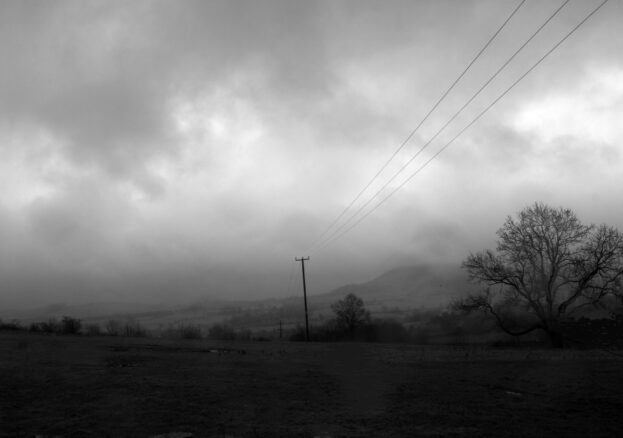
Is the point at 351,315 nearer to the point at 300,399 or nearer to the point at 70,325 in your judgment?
the point at 70,325

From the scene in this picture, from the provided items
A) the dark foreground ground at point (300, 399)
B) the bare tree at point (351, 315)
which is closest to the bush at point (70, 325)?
the bare tree at point (351, 315)

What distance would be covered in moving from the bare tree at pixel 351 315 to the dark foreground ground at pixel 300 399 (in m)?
50.4

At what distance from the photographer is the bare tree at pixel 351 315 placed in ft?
A: 239

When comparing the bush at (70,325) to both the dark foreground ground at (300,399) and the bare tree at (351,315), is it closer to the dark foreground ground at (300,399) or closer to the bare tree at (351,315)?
the bare tree at (351,315)

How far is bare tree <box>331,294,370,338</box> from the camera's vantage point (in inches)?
2863

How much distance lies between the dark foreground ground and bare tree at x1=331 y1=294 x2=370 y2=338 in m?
50.4

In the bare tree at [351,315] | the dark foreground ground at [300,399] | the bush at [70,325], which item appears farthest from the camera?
the bare tree at [351,315]

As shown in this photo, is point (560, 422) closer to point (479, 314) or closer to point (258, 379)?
point (258, 379)

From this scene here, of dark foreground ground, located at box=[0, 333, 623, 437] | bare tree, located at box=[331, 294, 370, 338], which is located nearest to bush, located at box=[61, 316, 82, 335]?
bare tree, located at box=[331, 294, 370, 338]

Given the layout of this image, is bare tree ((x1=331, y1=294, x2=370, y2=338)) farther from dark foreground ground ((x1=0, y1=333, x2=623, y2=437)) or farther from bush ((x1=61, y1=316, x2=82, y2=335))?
dark foreground ground ((x1=0, y1=333, x2=623, y2=437))

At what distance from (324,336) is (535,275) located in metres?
33.9

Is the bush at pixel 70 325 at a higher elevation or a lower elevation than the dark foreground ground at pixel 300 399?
higher

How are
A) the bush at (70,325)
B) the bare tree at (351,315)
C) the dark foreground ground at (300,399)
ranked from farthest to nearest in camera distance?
1. the bare tree at (351,315)
2. the bush at (70,325)
3. the dark foreground ground at (300,399)

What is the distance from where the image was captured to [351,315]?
73.4 meters
